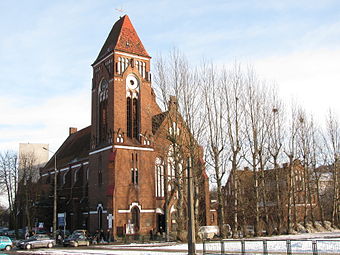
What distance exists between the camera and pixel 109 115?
47.8m

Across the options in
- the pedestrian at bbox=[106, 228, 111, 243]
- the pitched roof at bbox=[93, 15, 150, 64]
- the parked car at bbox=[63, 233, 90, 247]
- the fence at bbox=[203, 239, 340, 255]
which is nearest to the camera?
the fence at bbox=[203, 239, 340, 255]

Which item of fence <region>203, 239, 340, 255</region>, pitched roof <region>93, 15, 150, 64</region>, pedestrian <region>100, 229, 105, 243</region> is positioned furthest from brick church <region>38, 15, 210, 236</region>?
fence <region>203, 239, 340, 255</region>

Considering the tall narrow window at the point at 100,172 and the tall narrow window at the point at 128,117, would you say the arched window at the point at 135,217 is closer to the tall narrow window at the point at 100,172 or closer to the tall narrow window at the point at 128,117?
the tall narrow window at the point at 100,172

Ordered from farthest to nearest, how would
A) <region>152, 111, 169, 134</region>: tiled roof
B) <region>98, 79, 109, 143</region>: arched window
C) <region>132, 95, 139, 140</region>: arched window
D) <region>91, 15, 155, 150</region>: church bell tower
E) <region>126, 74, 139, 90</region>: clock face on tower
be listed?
<region>98, 79, 109, 143</region>: arched window, <region>126, 74, 139, 90</region>: clock face on tower, <region>132, 95, 139, 140</region>: arched window, <region>91, 15, 155, 150</region>: church bell tower, <region>152, 111, 169, 134</region>: tiled roof

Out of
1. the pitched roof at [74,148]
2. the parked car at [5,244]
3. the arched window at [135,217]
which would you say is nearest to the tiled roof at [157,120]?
the arched window at [135,217]

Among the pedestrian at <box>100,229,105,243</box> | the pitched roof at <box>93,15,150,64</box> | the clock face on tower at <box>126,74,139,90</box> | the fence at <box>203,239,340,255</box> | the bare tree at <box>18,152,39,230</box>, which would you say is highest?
the pitched roof at <box>93,15,150,64</box>

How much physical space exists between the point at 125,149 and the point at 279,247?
27051 millimetres

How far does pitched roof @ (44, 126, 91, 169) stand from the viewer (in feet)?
197

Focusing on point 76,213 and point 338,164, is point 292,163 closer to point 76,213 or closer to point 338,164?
point 338,164

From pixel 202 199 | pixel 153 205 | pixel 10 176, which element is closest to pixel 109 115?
pixel 153 205

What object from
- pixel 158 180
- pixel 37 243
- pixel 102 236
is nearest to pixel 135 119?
pixel 158 180

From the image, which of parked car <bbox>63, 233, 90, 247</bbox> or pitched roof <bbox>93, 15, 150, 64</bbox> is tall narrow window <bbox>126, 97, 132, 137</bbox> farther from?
parked car <bbox>63, 233, 90, 247</bbox>

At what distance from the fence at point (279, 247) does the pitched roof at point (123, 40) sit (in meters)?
30.7

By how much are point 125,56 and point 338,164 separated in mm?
29324
